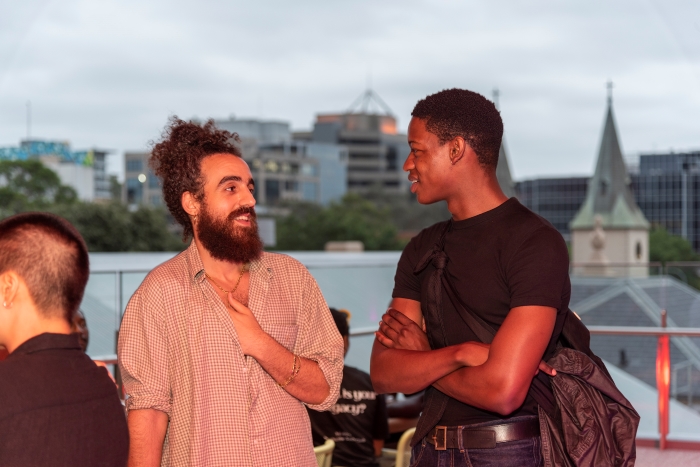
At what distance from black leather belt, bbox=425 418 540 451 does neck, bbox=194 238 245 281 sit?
2.00ft

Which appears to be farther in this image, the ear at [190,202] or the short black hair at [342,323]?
the short black hair at [342,323]

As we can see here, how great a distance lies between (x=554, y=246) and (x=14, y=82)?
103666mm

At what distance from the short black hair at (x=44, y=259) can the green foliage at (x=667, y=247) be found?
102 m

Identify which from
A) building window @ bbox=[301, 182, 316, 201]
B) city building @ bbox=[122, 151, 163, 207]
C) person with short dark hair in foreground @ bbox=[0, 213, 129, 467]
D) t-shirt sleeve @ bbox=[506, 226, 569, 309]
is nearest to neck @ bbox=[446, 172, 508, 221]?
t-shirt sleeve @ bbox=[506, 226, 569, 309]

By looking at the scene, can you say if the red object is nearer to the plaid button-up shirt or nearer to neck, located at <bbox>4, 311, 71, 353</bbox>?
the plaid button-up shirt

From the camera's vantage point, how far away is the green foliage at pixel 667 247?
98.1 m

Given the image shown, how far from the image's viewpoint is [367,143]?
12725 centimetres

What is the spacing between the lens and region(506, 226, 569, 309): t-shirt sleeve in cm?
179

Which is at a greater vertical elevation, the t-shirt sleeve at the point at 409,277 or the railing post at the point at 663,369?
the t-shirt sleeve at the point at 409,277


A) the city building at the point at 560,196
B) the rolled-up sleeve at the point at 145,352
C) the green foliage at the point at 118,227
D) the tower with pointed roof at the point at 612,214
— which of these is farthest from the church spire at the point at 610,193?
the rolled-up sleeve at the point at 145,352

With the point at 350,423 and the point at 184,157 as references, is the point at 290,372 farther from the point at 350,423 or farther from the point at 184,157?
the point at 350,423

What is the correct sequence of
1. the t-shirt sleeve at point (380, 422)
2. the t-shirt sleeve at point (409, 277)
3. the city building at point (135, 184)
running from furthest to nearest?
the city building at point (135, 184), the t-shirt sleeve at point (380, 422), the t-shirt sleeve at point (409, 277)

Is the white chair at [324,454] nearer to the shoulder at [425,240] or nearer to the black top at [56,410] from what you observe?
the shoulder at [425,240]

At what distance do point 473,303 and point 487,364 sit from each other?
0.54ft
